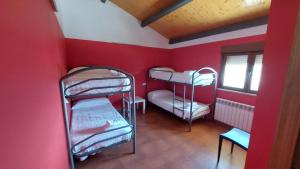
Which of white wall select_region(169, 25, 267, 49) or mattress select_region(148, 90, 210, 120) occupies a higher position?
white wall select_region(169, 25, 267, 49)

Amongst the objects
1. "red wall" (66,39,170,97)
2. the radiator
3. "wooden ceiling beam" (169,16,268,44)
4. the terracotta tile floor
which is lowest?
the terracotta tile floor

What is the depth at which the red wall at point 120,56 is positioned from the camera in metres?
3.19

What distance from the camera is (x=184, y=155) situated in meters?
2.08

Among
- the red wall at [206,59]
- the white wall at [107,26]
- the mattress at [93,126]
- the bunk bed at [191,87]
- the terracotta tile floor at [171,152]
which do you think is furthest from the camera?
the white wall at [107,26]

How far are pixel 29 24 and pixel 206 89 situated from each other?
3.52 m

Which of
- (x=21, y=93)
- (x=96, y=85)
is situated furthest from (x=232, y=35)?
(x=21, y=93)

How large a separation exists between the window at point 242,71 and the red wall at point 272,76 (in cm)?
→ 223

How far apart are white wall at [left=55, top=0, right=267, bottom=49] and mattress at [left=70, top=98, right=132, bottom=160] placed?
182cm

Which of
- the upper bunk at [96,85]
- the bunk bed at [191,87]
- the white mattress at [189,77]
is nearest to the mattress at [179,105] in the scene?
the bunk bed at [191,87]

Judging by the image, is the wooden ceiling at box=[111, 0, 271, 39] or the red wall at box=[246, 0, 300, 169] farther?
the wooden ceiling at box=[111, 0, 271, 39]

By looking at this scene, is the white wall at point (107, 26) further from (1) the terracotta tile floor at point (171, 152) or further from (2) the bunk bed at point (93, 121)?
(1) the terracotta tile floor at point (171, 152)

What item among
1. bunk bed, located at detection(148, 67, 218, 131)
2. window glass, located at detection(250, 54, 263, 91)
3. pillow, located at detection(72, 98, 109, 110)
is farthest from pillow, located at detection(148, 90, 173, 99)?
window glass, located at detection(250, 54, 263, 91)

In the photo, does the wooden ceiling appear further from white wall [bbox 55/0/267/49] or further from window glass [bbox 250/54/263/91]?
window glass [bbox 250/54/263/91]

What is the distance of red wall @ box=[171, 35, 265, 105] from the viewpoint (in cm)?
269
